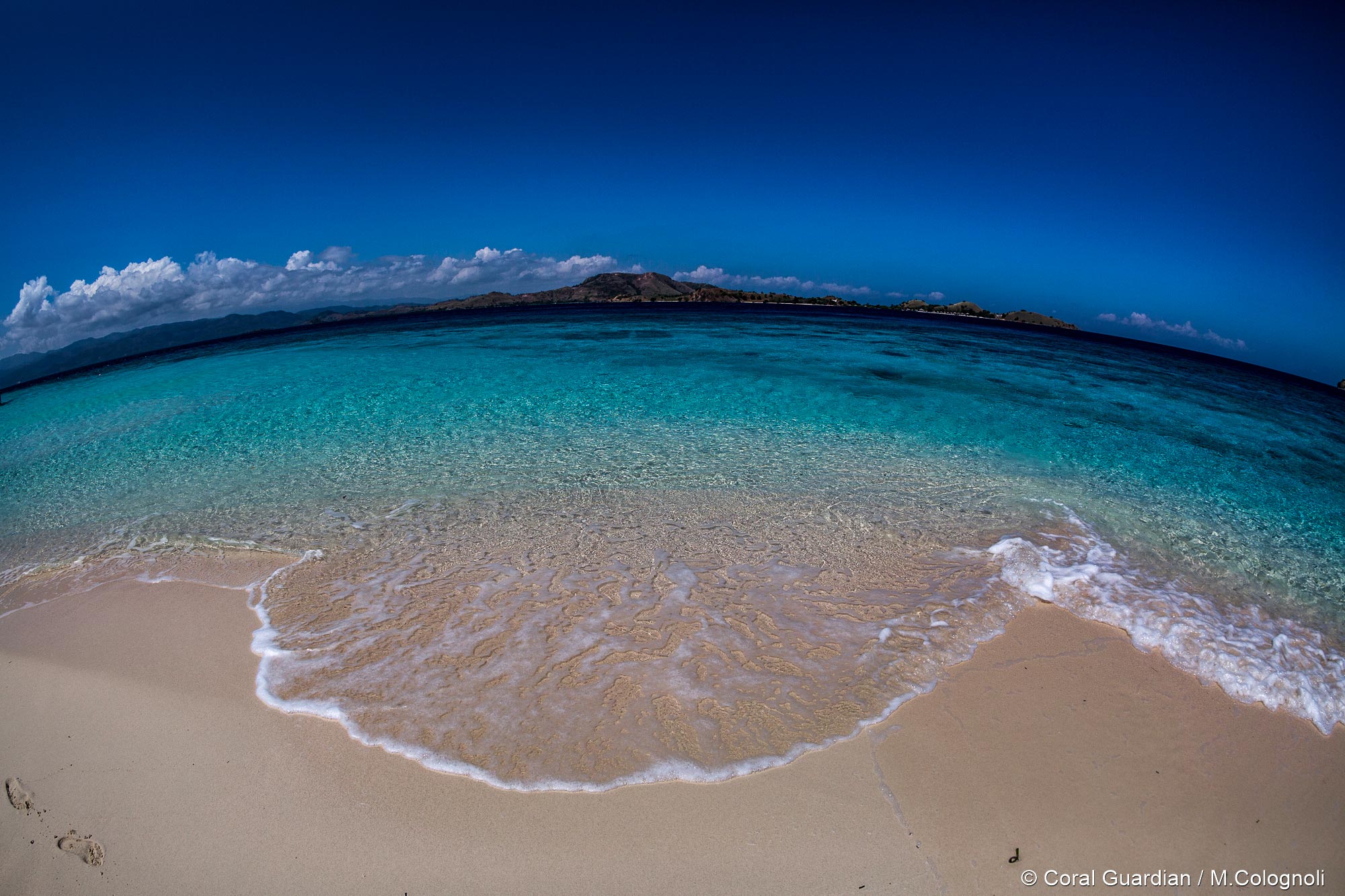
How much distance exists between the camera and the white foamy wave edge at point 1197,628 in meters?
4.29

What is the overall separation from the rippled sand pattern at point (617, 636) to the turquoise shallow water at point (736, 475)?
0.08 meters

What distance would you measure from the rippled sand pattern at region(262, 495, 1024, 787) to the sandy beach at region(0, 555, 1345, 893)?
0.73ft

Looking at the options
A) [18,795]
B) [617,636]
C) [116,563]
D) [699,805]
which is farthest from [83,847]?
[116,563]

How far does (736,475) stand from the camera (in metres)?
8.10

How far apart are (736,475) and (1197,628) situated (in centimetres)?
518

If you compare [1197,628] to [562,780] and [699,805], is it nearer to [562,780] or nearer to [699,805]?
[699,805]

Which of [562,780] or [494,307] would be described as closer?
[562,780]

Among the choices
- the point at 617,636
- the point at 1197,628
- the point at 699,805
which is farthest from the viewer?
the point at 1197,628

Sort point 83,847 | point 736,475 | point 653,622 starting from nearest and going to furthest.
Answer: point 83,847 < point 653,622 < point 736,475

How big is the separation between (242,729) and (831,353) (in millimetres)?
22379

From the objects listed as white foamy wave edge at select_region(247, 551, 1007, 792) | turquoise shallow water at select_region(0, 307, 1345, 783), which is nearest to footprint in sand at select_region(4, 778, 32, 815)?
white foamy wave edge at select_region(247, 551, 1007, 792)

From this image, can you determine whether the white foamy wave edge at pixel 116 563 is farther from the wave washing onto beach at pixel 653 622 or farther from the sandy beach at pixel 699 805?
the sandy beach at pixel 699 805

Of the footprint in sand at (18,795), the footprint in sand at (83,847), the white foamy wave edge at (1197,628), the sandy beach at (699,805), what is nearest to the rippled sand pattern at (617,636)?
the sandy beach at (699,805)

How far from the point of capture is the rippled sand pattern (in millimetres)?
3504
